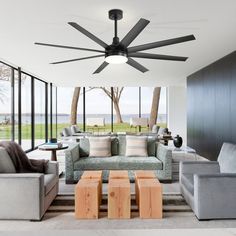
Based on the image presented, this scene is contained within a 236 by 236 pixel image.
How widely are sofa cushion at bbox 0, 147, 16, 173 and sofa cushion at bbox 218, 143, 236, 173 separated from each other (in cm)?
294

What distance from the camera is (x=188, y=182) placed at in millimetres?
3490

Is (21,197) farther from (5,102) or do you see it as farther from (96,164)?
(5,102)

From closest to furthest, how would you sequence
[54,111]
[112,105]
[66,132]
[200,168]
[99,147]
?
[200,168] < [99,147] < [66,132] < [54,111] < [112,105]

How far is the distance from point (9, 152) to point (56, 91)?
8.62m

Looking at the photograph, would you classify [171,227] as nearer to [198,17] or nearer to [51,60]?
[198,17]

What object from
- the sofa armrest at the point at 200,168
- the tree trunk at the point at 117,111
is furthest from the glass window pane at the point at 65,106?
the sofa armrest at the point at 200,168

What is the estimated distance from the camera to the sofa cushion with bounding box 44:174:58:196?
128 inches

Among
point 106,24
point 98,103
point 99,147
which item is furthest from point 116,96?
point 106,24

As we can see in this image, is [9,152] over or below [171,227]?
over

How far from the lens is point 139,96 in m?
12.4

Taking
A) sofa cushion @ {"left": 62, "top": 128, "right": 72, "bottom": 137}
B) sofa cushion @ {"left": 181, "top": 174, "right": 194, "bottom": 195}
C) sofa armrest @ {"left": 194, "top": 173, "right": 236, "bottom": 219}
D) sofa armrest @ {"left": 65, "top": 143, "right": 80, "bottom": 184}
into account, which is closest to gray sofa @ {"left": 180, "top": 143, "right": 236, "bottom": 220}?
sofa armrest @ {"left": 194, "top": 173, "right": 236, "bottom": 219}

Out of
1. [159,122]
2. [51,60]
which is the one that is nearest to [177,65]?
[51,60]

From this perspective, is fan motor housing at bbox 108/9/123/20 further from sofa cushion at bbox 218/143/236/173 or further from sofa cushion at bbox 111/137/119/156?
sofa cushion at bbox 111/137/119/156

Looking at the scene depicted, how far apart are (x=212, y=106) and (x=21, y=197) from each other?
519 centimetres
